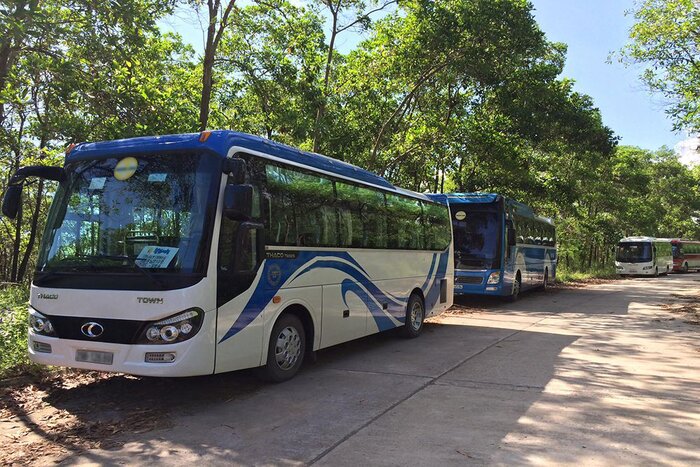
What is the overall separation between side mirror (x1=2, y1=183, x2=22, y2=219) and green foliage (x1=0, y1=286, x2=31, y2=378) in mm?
1941

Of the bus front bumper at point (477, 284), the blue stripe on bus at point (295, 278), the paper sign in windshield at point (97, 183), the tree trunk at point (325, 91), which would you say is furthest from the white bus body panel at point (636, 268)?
the paper sign in windshield at point (97, 183)

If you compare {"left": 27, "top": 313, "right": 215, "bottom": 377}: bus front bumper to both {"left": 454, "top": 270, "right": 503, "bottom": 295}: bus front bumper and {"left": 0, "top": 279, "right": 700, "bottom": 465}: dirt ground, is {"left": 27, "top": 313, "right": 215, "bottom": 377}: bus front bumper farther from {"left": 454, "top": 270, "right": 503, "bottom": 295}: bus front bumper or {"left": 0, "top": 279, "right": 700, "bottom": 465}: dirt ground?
{"left": 454, "top": 270, "right": 503, "bottom": 295}: bus front bumper

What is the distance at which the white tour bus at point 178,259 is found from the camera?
5.29 m

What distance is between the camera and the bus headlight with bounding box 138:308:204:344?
525 centimetres

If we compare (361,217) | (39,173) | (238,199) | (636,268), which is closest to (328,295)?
(361,217)

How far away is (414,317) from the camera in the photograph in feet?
34.5

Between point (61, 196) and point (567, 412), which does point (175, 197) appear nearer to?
point (61, 196)

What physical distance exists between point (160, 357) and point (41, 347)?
1.50 meters

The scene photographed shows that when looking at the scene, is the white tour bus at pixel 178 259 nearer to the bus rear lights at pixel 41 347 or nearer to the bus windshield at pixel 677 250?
the bus rear lights at pixel 41 347

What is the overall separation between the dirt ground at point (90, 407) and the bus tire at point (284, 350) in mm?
257

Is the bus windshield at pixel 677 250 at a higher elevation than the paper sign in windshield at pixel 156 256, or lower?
higher

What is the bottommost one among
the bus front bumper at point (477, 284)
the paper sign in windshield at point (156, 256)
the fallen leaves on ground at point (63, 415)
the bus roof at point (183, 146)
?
the fallen leaves on ground at point (63, 415)

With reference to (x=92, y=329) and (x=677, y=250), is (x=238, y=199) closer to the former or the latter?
(x=92, y=329)

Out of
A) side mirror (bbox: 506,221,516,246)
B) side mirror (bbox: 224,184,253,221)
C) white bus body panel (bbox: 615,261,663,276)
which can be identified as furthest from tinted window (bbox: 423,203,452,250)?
white bus body panel (bbox: 615,261,663,276)
